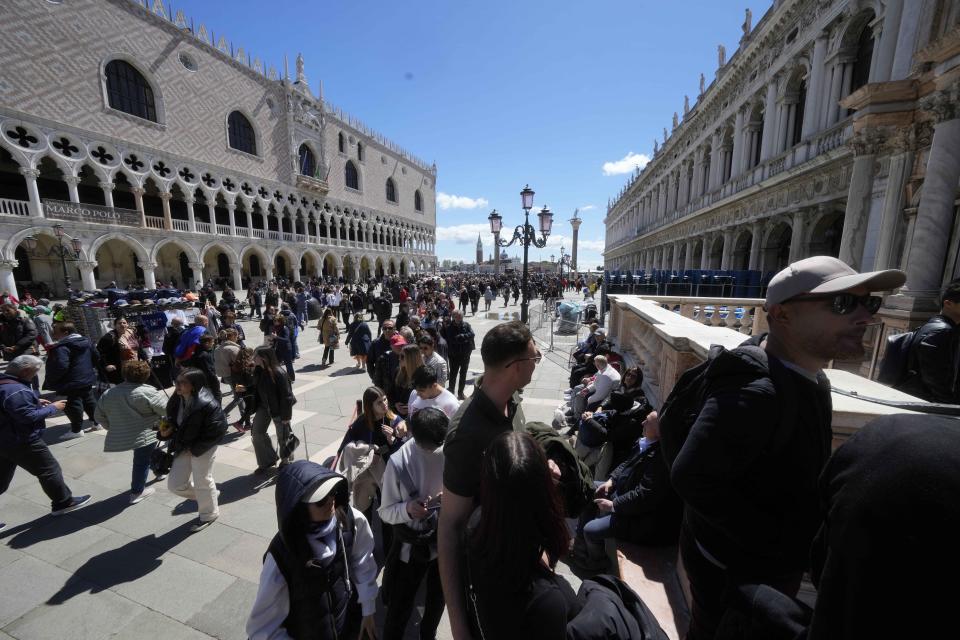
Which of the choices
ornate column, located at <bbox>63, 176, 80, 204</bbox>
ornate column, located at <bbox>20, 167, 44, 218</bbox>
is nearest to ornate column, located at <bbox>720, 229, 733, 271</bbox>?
ornate column, located at <bbox>63, 176, 80, 204</bbox>

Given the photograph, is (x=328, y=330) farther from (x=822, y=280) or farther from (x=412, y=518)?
(x=822, y=280)

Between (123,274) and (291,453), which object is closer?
(291,453)

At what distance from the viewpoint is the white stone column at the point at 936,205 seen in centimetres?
650

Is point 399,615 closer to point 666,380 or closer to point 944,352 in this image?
point 666,380

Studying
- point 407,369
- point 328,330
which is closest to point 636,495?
point 407,369

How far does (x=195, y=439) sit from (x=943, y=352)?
21.4 feet

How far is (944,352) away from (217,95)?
123 ft

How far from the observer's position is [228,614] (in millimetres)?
2586

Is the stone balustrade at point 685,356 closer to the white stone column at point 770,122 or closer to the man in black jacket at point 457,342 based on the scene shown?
the man in black jacket at point 457,342

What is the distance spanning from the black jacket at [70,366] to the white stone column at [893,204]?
48.3ft

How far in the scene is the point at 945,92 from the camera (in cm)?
646

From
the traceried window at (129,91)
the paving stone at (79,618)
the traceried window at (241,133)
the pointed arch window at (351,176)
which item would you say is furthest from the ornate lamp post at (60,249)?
the pointed arch window at (351,176)

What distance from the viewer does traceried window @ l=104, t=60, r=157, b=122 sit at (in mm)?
21969

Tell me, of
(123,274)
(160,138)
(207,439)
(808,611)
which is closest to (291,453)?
(207,439)
